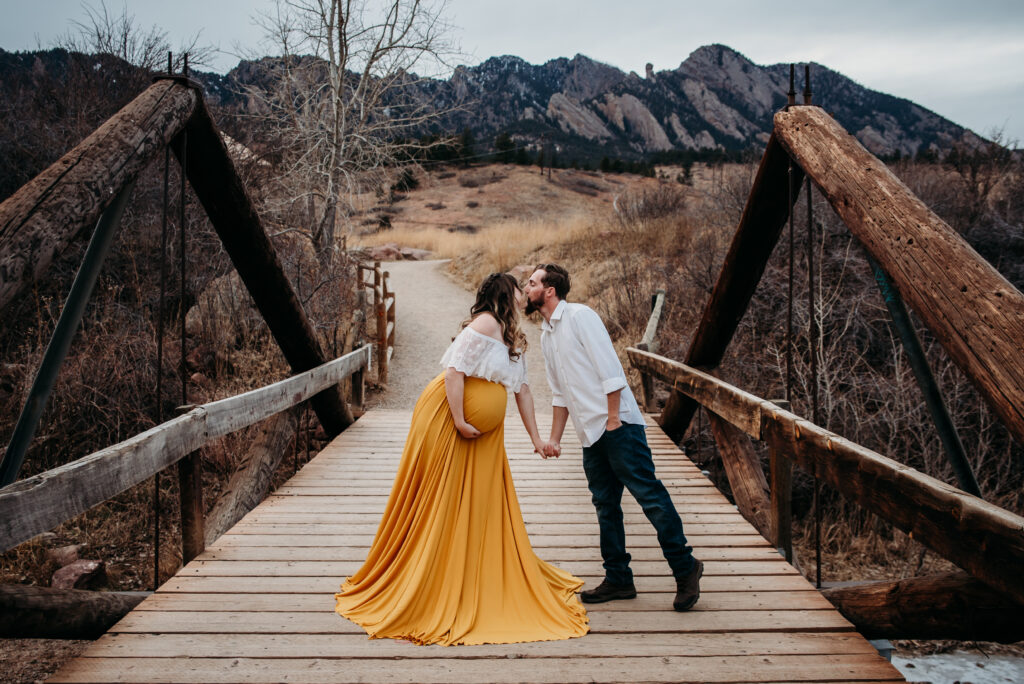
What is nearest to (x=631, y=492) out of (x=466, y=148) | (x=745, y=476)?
(x=745, y=476)

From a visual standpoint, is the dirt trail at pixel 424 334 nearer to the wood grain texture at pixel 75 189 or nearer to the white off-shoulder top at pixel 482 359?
the white off-shoulder top at pixel 482 359

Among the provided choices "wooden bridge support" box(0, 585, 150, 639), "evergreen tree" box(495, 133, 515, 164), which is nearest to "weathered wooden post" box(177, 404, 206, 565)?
"wooden bridge support" box(0, 585, 150, 639)

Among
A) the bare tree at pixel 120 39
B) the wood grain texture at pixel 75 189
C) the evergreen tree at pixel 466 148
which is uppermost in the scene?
the evergreen tree at pixel 466 148

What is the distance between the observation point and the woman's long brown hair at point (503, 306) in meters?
3.25

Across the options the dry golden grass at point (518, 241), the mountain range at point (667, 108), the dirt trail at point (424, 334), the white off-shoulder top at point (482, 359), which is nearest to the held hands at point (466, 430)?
the white off-shoulder top at point (482, 359)

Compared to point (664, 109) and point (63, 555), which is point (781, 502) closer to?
point (63, 555)

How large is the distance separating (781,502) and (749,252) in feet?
5.14

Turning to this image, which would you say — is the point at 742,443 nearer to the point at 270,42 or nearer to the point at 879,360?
the point at 879,360

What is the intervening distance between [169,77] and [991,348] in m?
3.43

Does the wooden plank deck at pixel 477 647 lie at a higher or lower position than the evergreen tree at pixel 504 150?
lower

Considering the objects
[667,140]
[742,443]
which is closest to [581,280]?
[742,443]

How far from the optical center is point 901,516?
238 cm

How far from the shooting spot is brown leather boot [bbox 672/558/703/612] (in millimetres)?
3029

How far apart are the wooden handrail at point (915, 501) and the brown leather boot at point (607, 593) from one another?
1008 mm
